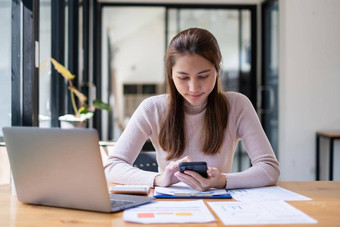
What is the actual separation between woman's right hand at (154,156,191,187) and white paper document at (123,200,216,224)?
0.20 m

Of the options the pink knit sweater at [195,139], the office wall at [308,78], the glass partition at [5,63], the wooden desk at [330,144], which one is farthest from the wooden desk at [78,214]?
the office wall at [308,78]

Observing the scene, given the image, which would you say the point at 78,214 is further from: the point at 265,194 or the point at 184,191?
the point at 265,194

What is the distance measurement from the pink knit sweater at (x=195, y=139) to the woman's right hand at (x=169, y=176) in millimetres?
138

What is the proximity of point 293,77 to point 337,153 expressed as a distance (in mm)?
891

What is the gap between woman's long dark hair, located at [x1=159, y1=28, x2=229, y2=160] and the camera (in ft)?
5.13

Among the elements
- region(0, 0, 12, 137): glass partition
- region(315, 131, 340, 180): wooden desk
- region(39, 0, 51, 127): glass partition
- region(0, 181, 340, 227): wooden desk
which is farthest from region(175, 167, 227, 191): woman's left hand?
region(315, 131, 340, 180): wooden desk

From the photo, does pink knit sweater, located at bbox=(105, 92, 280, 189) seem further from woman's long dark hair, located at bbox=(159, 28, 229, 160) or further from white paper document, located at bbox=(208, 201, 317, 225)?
white paper document, located at bbox=(208, 201, 317, 225)

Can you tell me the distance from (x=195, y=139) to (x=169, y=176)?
396 mm

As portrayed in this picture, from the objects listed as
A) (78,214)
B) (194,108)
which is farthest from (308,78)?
(78,214)

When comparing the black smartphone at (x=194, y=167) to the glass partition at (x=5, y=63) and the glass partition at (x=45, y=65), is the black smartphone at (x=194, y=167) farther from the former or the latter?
the glass partition at (x=45, y=65)

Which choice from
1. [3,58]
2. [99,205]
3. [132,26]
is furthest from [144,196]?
[132,26]

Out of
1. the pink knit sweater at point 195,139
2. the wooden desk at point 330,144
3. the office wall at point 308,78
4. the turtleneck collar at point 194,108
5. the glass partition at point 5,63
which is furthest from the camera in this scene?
the office wall at point 308,78

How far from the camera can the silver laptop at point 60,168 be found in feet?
3.19

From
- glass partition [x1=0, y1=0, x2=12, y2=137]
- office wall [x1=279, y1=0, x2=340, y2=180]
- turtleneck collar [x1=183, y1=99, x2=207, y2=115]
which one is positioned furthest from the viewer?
office wall [x1=279, y1=0, x2=340, y2=180]
